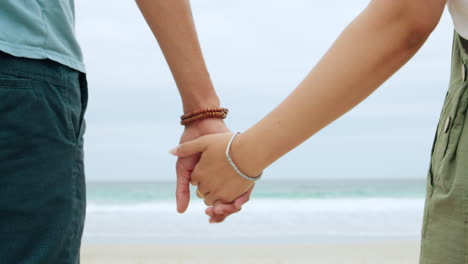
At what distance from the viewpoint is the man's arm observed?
1857mm

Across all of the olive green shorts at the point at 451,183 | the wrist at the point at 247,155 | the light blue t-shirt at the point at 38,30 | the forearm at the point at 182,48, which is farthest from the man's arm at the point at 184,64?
the olive green shorts at the point at 451,183

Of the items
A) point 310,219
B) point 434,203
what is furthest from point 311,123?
point 310,219

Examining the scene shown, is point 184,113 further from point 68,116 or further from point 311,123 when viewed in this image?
point 68,116

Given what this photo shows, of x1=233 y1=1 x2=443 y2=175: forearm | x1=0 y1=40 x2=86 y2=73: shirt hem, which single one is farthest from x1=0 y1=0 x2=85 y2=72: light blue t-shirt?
x1=233 y1=1 x2=443 y2=175: forearm

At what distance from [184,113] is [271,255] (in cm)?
493

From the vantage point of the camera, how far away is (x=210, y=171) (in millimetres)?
1916

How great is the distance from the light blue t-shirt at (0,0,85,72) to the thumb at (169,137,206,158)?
732 mm

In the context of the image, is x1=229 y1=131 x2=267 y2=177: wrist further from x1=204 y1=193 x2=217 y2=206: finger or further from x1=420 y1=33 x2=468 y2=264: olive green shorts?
x1=420 y1=33 x2=468 y2=264: olive green shorts

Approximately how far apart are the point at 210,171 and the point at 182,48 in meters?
0.42

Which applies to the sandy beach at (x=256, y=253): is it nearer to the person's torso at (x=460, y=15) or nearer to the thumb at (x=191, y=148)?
the thumb at (x=191, y=148)

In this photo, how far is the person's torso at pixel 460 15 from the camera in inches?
44.3

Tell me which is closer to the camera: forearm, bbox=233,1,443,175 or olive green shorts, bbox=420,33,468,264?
olive green shorts, bbox=420,33,468,264

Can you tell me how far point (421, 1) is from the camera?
1218mm

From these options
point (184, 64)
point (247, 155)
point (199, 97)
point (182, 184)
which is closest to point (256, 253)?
point (182, 184)
